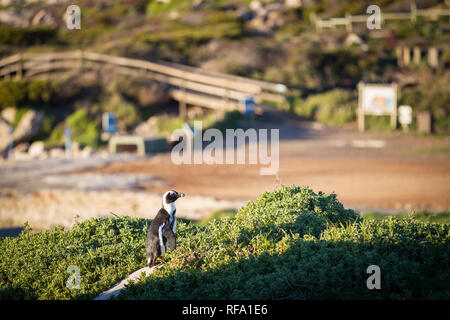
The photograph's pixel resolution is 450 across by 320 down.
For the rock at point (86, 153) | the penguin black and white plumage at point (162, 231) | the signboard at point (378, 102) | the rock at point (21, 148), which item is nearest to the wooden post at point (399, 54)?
the signboard at point (378, 102)

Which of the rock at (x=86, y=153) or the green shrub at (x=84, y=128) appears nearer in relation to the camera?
the rock at (x=86, y=153)

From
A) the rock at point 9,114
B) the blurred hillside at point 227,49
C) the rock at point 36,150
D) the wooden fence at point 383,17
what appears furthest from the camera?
the wooden fence at point 383,17

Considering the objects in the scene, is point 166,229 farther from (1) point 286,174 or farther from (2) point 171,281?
(1) point 286,174

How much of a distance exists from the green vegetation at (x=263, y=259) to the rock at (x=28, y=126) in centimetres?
1718

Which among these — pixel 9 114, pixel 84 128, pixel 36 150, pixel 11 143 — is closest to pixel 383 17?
pixel 84 128

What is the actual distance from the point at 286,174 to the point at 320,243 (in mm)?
9598

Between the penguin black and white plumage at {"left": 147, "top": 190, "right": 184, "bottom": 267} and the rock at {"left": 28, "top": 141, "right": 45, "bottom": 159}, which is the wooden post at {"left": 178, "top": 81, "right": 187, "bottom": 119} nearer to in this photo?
the rock at {"left": 28, "top": 141, "right": 45, "bottom": 159}

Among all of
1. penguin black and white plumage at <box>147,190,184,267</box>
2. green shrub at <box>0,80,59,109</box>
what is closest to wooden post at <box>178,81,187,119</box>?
green shrub at <box>0,80,59,109</box>

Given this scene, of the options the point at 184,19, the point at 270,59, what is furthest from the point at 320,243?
the point at 184,19

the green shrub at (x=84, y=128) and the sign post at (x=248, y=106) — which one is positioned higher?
the sign post at (x=248, y=106)

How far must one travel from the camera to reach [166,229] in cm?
602

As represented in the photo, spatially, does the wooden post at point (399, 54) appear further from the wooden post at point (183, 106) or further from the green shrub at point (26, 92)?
the green shrub at point (26, 92)

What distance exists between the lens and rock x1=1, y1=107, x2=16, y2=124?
24.8m

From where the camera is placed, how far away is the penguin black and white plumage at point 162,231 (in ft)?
19.6
